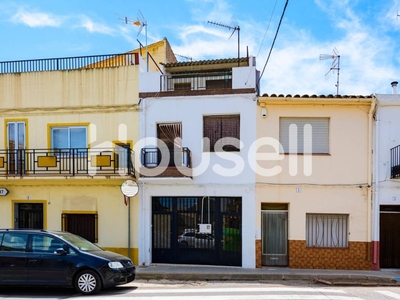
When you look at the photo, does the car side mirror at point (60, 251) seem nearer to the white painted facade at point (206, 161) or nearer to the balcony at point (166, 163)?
the white painted facade at point (206, 161)

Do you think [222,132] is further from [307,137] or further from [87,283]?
[87,283]

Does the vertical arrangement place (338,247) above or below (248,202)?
below

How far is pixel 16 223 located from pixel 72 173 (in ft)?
10.1

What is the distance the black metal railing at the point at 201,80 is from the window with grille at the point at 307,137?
9.73 ft

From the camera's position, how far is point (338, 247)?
10.8 meters

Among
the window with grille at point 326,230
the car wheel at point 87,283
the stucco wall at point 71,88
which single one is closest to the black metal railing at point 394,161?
the window with grille at point 326,230

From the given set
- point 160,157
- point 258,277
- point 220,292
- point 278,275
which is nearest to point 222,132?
point 160,157

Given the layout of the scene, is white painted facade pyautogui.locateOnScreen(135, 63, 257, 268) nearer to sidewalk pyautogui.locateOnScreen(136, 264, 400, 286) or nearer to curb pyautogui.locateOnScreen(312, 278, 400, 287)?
sidewalk pyautogui.locateOnScreen(136, 264, 400, 286)

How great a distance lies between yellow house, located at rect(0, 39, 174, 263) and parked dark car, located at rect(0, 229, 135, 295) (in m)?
3.45

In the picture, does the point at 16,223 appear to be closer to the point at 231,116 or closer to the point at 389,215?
the point at 231,116

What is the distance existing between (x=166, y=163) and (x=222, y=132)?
7.27 ft

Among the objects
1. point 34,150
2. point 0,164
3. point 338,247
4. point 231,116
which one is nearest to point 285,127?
point 231,116

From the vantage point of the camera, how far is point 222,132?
1135cm

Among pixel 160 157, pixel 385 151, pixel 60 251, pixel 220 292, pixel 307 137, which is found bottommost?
pixel 220 292
